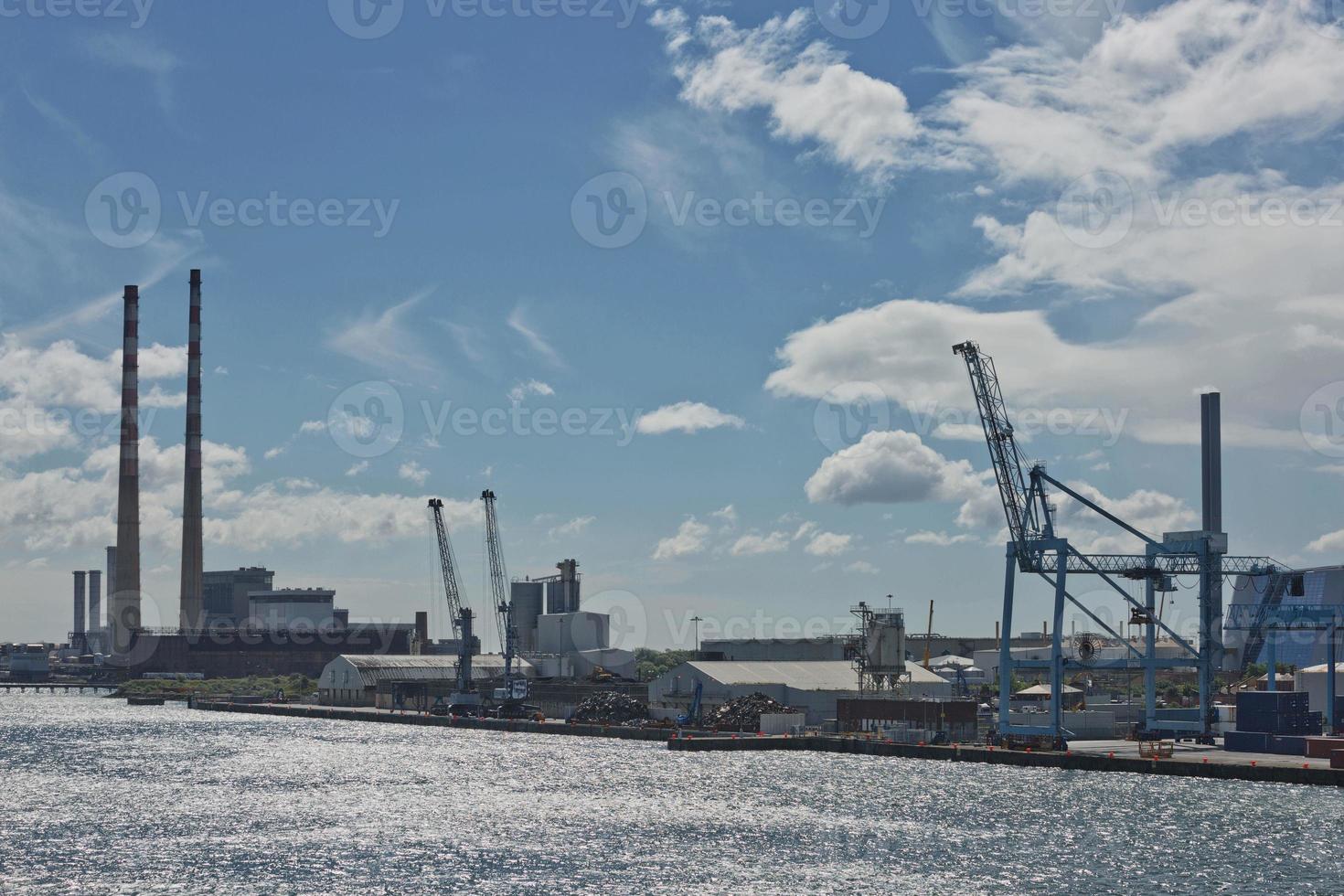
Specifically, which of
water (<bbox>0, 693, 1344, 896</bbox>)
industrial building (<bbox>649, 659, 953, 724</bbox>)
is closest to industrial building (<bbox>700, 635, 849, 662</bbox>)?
industrial building (<bbox>649, 659, 953, 724</bbox>)

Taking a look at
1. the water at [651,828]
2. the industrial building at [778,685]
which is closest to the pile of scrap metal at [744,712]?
the industrial building at [778,685]

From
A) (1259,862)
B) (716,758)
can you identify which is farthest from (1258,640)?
(1259,862)

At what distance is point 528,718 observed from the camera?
163125 mm

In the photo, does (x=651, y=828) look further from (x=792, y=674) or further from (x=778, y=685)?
(x=792, y=674)

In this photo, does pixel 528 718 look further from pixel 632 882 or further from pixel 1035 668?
pixel 632 882

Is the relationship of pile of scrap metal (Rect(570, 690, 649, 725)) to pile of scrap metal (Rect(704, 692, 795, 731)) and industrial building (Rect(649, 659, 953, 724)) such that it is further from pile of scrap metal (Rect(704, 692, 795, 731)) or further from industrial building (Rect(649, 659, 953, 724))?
pile of scrap metal (Rect(704, 692, 795, 731))

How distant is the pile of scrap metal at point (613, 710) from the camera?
486 ft

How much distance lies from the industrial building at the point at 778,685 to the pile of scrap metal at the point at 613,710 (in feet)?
5.61

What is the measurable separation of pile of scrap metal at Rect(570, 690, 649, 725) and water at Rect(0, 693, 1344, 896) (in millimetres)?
→ 31320

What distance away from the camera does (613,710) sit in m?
150

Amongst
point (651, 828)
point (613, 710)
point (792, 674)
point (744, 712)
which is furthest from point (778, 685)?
point (651, 828)

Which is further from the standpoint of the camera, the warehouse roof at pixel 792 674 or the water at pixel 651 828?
the warehouse roof at pixel 792 674

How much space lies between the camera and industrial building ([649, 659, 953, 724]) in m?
136

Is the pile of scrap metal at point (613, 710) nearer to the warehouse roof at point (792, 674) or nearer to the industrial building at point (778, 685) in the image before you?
the industrial building at point (778, 685)
